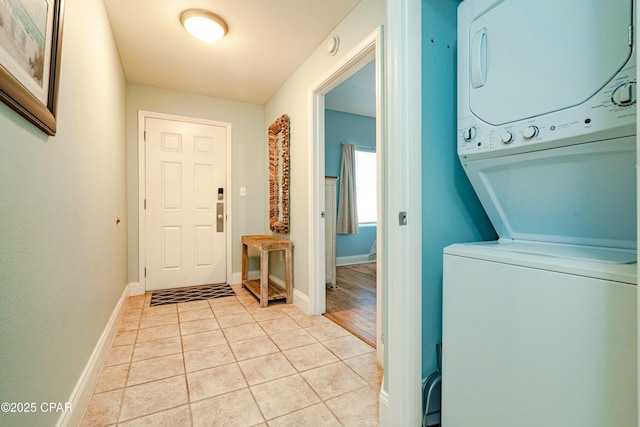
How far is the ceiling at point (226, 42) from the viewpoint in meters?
2.07

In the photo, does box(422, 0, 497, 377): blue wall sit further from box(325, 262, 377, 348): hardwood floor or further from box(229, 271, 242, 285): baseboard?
box(229, 271, 242, 285): baseboard

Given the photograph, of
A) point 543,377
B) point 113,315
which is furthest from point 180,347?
point 543,377

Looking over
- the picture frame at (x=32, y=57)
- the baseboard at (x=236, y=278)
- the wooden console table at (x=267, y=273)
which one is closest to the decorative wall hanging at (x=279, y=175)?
the wooden console table at (x=267, y=273)

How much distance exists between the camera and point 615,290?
2.29 ft

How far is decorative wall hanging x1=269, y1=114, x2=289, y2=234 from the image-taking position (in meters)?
3.20

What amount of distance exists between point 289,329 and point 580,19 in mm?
2352

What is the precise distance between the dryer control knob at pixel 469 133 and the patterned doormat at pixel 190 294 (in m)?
2.94

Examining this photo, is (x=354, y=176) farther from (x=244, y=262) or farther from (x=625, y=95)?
(x=625, y=95)

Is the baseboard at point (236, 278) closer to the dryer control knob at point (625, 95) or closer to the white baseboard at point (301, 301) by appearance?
the white baseboard at point (301, 301)

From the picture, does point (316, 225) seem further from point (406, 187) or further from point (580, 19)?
point (580, 19)

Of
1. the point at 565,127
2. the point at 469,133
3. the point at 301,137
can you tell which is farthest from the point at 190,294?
the point at 565,127

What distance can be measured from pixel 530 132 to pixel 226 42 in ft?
7.99

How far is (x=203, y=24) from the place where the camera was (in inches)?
85.4

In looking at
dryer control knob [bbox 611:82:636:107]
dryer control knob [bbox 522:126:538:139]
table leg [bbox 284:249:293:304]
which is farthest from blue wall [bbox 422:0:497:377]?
table leg [bbox 284:249:293:304]
